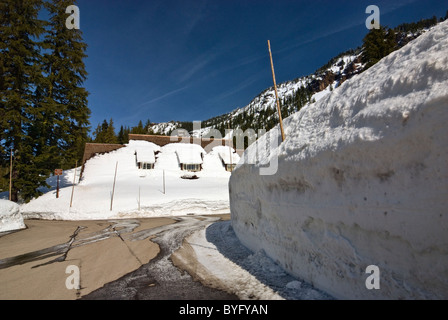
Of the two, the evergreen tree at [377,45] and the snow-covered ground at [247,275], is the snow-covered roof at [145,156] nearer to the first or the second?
the snow-covered ground at [247,275]

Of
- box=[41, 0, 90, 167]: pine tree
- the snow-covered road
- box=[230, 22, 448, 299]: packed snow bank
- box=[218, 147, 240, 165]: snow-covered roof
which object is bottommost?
the snow-covered road

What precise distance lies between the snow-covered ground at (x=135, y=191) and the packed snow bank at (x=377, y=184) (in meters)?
20.4

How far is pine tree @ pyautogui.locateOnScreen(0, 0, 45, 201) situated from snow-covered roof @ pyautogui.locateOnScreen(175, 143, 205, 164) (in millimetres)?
17819

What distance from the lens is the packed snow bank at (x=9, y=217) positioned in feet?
Answer: 42.3

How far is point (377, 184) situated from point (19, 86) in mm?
30954

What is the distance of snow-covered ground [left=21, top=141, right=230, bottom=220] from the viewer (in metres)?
22.1

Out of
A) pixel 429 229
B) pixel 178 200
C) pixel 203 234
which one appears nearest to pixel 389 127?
pixel 429 229

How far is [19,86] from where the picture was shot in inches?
866

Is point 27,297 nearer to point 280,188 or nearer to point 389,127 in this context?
point 280,188

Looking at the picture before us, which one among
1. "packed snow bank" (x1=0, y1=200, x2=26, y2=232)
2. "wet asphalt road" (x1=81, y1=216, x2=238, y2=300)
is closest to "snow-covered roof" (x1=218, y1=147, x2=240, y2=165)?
"packed snow bank" (x1=0, y1=200, x2=26, y2=232)

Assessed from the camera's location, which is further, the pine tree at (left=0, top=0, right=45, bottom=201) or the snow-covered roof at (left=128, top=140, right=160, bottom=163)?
the snow-covered roof at (left=128, top=140, right=160, bottom=163)

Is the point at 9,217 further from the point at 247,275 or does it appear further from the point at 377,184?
the point at 377,184
